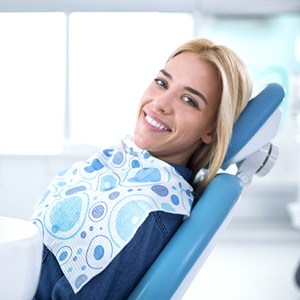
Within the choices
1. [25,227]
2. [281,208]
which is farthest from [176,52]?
[281,208]

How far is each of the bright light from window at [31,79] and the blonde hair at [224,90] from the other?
2895 millimetres

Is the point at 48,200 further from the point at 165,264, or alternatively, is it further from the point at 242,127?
the point at 242,127

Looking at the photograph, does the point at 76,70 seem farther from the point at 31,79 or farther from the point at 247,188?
the point at 247,188

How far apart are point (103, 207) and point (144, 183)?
11 cm

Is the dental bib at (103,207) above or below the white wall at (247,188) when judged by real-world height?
above

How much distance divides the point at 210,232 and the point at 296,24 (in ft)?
12.5

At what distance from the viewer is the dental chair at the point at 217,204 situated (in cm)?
128

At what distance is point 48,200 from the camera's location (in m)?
1.50

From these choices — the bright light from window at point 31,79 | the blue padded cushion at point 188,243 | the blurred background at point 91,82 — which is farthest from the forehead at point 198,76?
the bright light from window at point 31,79

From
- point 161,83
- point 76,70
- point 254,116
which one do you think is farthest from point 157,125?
point 76,70

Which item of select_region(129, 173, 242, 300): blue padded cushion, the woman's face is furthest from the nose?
select_region(129, 173, 242, 300): blue padded cushion

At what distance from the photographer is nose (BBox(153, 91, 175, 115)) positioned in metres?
1.51

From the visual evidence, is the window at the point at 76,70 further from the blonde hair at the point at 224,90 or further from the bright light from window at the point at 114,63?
the blonde hair at the point at 224,90

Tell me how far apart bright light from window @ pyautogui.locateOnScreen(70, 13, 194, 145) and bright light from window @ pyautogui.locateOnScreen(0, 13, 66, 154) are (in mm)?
115
